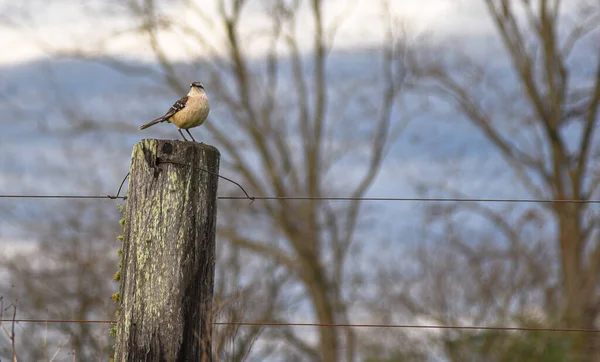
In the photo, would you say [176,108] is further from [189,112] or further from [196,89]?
[196,89]

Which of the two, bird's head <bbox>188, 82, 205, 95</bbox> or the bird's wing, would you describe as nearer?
the bird's wing

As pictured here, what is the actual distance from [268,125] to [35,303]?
22.8 ft

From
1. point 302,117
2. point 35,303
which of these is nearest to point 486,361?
point 302,117

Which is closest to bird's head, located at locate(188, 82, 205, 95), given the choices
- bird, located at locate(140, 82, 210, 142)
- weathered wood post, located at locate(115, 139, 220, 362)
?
bird, located at locate(140, 82, 210, 142)

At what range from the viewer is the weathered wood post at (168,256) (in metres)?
3.92

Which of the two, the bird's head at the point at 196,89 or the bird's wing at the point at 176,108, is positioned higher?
the bird's head at the point at 196,89

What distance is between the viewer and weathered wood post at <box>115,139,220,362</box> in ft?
12.9

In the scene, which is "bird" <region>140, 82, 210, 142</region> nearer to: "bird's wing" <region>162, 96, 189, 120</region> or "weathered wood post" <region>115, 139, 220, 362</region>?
"bird's wing" <region>162, 96, 189, 120</region>

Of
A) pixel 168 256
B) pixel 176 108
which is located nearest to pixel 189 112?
pixel 176 108

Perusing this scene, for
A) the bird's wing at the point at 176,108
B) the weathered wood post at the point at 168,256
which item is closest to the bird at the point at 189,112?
the bird's wing at the point at 176,108

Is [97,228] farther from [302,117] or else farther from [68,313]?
[302,117]

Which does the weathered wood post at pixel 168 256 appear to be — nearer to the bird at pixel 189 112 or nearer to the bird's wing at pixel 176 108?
the bird at pixel 189 112

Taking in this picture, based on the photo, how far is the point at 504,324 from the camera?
1527cm

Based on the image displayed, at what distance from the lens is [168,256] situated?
394cm
